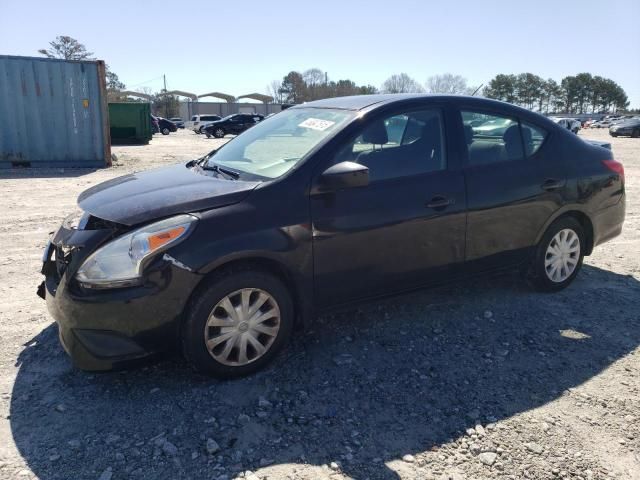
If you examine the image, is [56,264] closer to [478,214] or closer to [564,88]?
[478,214]

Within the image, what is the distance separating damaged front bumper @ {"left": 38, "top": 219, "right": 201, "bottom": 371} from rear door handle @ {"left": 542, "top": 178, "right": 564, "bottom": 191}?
2.92 meters

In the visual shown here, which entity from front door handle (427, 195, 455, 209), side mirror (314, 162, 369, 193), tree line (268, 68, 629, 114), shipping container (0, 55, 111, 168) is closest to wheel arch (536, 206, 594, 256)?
front door handle (427, 195, 455, 209)

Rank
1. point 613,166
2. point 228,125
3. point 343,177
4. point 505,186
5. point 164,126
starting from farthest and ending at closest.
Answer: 1. point 164,126
2. point 228,125
3. point 613,166
4. point 505,186
5. point 343,177

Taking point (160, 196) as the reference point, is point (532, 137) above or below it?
above

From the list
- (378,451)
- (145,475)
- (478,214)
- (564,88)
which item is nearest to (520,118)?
(478,214)

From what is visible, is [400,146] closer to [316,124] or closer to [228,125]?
[316,124]

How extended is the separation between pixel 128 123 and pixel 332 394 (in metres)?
24.6

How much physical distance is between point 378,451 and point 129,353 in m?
1.42

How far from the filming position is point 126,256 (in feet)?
9.16

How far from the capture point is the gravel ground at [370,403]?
2477mm

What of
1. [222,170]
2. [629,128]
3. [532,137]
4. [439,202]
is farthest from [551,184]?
[629,128]

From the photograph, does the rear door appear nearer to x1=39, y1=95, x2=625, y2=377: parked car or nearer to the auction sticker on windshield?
x1=39, y1=95, x2=625, y2=377: parked car

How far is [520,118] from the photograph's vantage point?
4254 millimetres

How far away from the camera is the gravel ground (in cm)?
248
